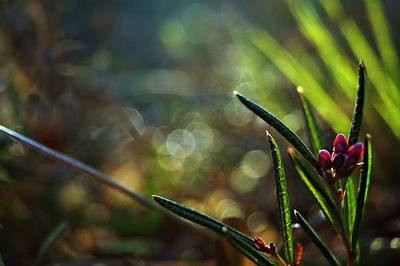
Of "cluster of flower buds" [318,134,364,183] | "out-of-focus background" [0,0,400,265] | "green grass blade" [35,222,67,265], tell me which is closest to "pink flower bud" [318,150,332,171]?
"cluster of flower buds" [318,134,364,183]

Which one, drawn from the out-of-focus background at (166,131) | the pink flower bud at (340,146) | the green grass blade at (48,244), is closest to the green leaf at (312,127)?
the pink flower bud at (340,146)

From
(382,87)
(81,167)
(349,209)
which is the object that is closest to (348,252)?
(349,209)

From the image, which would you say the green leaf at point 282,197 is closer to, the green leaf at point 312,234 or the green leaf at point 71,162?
the green leaf at point 312,234

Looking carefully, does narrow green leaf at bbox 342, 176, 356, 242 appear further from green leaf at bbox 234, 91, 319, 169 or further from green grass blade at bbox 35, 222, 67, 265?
green grass blade at bbox 35, 222, 67, 265

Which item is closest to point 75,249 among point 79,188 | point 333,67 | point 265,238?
point 79,188

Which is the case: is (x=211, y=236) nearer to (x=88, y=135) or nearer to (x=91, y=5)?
(x=88, y=135)
